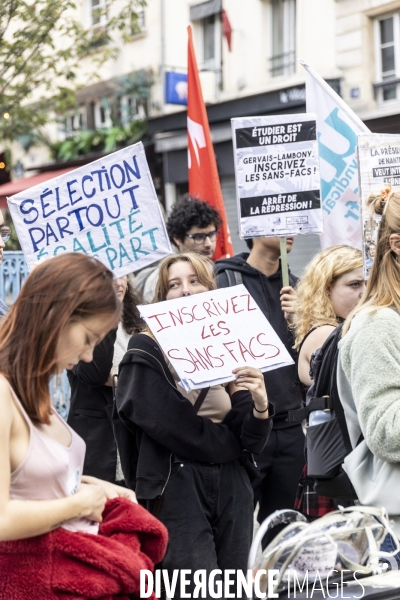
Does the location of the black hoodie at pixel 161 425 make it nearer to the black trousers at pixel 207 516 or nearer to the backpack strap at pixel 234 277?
the black trousers at pixel 207 516

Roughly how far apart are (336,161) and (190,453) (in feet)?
8.28

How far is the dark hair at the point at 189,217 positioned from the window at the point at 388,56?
898 cm

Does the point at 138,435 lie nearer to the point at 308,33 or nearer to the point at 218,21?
the point at 308,33

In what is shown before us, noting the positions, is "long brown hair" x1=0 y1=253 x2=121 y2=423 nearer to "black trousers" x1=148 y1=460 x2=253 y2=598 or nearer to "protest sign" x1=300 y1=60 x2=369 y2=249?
"black trousers" x1=148 y1=460 x2=253 y2=598

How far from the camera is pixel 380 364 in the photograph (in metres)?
2.63

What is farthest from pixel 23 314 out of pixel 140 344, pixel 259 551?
pixel 140 344

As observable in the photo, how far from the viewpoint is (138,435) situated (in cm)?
356

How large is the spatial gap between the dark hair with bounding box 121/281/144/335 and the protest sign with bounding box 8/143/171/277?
0.72 feet

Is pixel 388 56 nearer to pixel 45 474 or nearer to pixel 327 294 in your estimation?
pixel 327 294

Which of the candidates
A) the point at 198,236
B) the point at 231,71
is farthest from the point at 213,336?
the point at 231,71

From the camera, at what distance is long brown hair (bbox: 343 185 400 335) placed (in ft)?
9.14

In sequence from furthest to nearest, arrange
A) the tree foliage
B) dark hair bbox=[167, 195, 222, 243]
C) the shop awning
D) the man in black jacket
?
the shop awning < the tree foliage < dark hair bbox=[167, 195, 222, 243] < the man in black jacket

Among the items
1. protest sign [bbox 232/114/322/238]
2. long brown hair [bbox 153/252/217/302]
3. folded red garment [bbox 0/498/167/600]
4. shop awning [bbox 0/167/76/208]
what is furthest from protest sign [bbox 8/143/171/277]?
shop awning [bbox 0/167/76/208]

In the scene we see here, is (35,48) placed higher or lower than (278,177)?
higher
